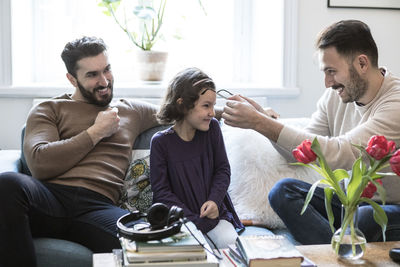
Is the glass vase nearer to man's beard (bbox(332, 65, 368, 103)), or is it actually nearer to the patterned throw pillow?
man's beard (bbox(332, 65, 368, 103))

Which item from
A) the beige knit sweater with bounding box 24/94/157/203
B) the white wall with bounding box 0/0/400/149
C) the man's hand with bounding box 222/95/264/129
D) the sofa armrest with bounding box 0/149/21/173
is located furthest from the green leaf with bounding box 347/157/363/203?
the white wall with bounding box 0/0/400/149

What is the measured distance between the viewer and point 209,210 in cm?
205

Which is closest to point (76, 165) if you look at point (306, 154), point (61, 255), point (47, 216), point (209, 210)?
point (47, 216)

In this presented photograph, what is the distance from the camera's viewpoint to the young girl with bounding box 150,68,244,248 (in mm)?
2139

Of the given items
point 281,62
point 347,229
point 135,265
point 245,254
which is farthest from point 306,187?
point 281,62

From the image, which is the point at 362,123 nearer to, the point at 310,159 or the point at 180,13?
the point at 310,159

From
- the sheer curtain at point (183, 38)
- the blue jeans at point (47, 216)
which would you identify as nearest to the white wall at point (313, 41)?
the sheer curtain at point (183, 38)

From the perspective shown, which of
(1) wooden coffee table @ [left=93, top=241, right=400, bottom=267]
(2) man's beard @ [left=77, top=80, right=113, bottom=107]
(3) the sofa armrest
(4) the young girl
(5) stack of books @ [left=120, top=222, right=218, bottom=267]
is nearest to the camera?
(5) stack of books @ [left=120, top=222, right=218, bottom=267]

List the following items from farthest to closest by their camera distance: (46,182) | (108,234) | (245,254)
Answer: (46,182), (108,234), (245,254)

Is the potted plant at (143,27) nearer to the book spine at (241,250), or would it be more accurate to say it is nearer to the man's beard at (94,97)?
the man's beard at (94,97)

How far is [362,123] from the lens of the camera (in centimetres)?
216

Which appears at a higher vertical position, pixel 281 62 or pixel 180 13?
pixel 180 13

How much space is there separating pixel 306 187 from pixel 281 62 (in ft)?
3.78

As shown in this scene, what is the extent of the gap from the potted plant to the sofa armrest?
35.4 inches
